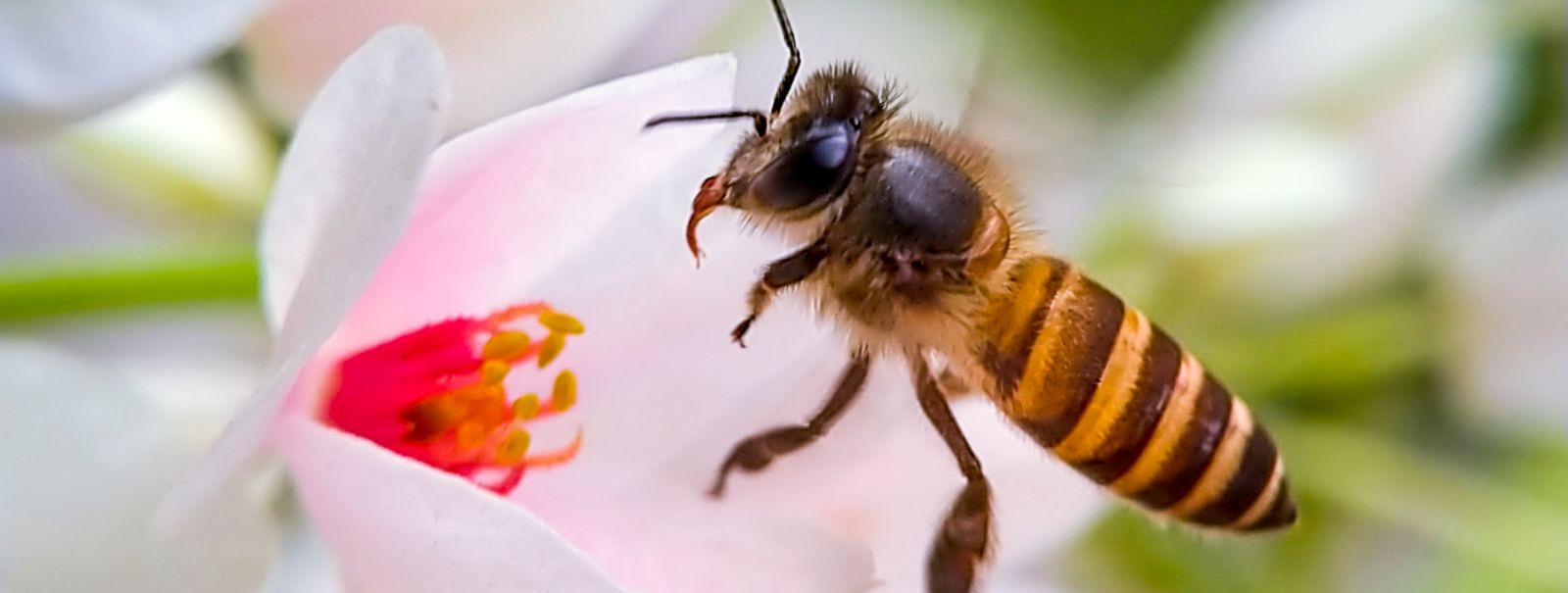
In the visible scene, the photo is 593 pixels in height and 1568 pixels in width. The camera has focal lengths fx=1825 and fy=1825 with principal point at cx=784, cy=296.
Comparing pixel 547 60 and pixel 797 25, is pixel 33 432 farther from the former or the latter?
pixel 797 25

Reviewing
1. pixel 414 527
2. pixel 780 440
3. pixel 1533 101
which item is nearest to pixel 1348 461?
pixel 1533 101

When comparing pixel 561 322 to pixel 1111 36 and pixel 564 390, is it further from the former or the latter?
pixel 1111 36

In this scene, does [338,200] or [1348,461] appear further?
[1348,461]

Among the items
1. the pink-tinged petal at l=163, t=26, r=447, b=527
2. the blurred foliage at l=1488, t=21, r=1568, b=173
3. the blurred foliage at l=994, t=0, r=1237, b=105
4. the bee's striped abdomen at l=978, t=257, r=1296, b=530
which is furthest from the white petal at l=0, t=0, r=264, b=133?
the blurred foliage at l=1488, t=21, r=1568, b=173

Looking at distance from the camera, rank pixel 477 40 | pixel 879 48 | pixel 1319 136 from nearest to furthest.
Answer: pixel 477 40
pixel 879 48
pixel 1319 136

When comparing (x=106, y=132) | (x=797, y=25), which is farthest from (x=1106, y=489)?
(x=106, y=132)

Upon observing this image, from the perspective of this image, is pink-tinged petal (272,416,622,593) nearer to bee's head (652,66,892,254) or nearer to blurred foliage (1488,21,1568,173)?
bee's head (652,66,892,254)

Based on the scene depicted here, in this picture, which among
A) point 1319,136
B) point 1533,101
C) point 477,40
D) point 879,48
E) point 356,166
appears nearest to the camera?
point 356,166
